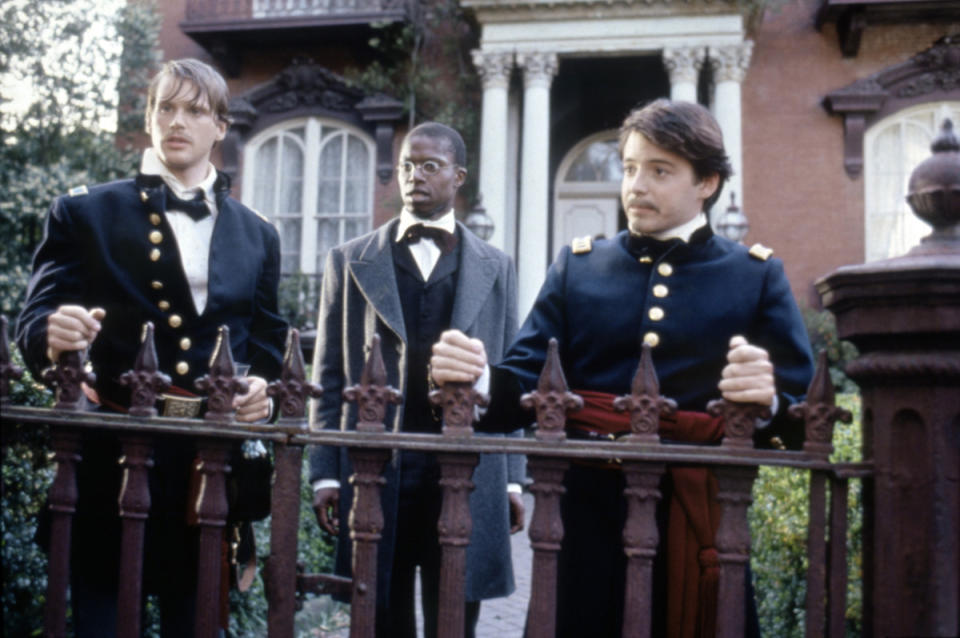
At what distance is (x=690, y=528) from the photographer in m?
1.96

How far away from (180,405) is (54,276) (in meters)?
0.48

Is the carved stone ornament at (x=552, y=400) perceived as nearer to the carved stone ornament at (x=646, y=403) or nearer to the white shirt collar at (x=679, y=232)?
the carved stone ornament at (x=646, y=403)

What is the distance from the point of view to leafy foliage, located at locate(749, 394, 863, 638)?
363cm

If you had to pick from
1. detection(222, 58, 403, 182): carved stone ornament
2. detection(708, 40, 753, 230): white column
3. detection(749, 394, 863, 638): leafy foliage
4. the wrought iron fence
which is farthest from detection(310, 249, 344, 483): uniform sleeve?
detection(222, 58, 403, 182): carved stone ornament

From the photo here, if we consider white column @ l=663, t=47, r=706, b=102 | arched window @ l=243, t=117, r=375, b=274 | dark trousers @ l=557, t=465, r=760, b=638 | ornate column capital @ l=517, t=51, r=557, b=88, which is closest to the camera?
dark trousers @ l=557, t=465, r=760, b=638

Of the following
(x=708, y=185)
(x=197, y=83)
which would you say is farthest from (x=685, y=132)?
(x=197, y=83)

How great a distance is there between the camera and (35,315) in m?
2.18

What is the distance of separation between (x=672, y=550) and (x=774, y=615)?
2341 mm

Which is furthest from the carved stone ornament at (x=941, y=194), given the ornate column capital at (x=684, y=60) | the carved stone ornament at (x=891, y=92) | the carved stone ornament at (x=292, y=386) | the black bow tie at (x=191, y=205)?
the carved stone ornament at (x=891, y=92)

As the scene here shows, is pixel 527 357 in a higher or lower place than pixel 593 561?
higher

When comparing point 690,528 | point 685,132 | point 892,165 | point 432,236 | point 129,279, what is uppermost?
point 892,165

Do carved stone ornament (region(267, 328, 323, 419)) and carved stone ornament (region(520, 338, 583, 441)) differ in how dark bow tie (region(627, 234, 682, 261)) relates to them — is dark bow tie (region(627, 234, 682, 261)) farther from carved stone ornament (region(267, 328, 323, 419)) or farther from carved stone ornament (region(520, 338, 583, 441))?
carved stone ornament (region(267, 328, 323, 419))

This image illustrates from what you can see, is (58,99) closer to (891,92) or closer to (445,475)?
(891,92)

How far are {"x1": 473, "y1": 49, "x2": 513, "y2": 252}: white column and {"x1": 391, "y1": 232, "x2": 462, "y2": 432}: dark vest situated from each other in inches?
348
